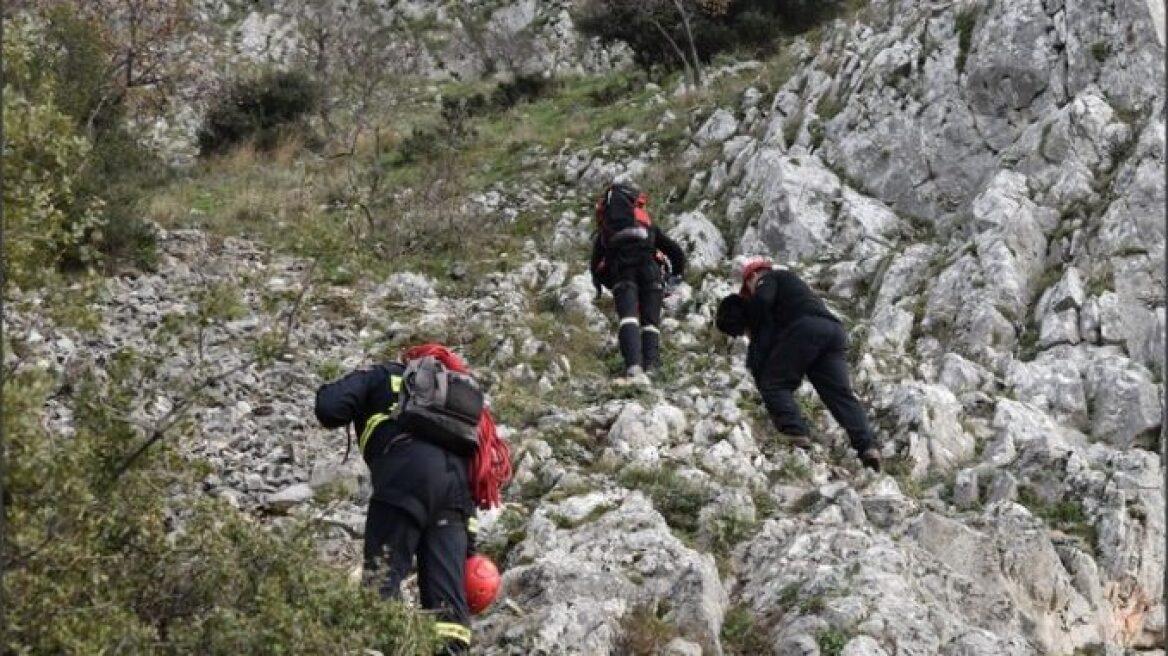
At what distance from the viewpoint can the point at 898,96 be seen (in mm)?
15406

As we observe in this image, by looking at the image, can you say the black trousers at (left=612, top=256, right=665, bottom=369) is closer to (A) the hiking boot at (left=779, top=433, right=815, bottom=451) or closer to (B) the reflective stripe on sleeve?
(A) the hiking boot at (left=779, top=433, right=815, bottom=451)

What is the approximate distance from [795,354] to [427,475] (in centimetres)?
441

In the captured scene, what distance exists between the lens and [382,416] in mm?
6180

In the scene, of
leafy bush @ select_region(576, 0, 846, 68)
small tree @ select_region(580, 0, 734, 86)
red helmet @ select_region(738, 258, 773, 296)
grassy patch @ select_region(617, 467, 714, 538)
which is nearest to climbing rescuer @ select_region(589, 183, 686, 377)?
red helmet @ select_region(738, 258, 773, 296)

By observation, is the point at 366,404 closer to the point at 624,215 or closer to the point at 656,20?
the point at 624,215

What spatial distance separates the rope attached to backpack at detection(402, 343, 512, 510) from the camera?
6.33m

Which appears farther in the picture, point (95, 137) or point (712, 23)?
point (712, 23)

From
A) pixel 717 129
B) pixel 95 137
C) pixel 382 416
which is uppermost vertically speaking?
pixel 382 416

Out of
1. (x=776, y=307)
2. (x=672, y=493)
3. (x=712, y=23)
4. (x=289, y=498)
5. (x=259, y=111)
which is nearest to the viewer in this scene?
(x=289, y=498)

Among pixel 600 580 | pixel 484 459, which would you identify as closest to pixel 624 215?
pixel 600 580

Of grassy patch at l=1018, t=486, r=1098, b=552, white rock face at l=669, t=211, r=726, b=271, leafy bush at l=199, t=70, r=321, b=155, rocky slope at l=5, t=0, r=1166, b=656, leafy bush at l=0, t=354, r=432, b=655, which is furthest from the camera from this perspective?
leafy bush at l=199, t=70, r=321, b=155

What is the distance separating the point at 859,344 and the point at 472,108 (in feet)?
52.2

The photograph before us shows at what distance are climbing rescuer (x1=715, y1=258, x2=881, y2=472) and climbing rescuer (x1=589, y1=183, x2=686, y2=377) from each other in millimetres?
1368

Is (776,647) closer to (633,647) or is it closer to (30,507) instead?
(633,647)
